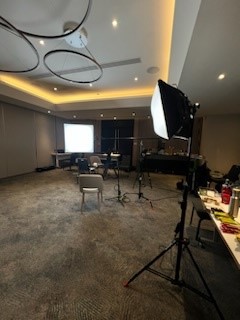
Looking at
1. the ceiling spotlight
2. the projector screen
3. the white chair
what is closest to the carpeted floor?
the white chair

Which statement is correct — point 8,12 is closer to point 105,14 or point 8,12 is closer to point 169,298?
point 105,14

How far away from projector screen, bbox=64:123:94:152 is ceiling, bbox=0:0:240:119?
8.73ft

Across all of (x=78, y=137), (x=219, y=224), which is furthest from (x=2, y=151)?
(x=219, y=224)

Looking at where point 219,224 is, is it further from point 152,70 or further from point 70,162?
point 70,162

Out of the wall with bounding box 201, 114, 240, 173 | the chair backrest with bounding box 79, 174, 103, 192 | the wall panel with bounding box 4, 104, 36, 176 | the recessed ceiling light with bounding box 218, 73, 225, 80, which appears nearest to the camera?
the recessed ceiling light with bounding box 218, 73, 225, 80

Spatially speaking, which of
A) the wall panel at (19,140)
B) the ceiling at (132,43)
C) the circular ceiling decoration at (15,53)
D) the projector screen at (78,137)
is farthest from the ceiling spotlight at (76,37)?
the projector screen at (78,137)

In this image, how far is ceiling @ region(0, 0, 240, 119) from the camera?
5.72 ft

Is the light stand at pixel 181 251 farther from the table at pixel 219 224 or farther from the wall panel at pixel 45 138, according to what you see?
the wall panel at pixel 45 138

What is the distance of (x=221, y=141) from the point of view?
628cm

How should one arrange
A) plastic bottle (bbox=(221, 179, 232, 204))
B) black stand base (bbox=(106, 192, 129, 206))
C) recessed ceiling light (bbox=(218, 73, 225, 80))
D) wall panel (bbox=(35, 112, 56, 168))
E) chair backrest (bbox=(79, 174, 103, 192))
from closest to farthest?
plastic bottle (bbox=(221, 179, 232, 204))
recessed ceiling light (bbox=(218, 73, 225, 80))
chair backrest (bbox=(79, 174, 103, 192))
black stand base (bbox=(106, 192, 129, 206))
wall panel (bbox=(35, 112, 56, 168))

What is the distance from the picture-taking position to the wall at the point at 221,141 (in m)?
6.06

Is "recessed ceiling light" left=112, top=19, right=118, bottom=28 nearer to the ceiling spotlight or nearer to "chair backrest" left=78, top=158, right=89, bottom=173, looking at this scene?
the ceiling spotlight

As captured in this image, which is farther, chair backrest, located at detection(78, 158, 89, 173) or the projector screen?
the projector screen

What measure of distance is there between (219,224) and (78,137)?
7.11 meters
